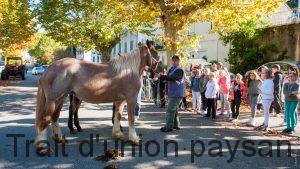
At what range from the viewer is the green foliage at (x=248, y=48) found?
75.0 feet

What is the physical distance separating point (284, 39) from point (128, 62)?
19.6 meters

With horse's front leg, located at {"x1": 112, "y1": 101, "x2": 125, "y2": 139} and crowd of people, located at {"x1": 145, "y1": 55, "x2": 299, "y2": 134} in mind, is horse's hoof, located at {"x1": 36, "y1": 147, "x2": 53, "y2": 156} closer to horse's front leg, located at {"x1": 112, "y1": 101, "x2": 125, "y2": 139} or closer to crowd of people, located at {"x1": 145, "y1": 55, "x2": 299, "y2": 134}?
horse's front leg, located at {"x1": 112, "y1": 101, "x2": 125, "y2": 139}

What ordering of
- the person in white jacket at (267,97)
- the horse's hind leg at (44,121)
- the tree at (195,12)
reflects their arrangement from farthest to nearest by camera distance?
the tree at (195,12), the person in white jacket at (267,97), the horse's hind leg at (44,121)

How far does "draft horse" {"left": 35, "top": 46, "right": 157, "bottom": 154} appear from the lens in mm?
5703

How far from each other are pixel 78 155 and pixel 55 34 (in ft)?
67.3

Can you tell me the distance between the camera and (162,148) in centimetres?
599

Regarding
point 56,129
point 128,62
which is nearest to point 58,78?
point 56,129

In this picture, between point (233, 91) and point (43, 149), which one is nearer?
point (43, 149)

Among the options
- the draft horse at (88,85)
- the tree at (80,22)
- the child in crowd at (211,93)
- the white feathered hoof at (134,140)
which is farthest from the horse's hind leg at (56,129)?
the tree at (80,22)

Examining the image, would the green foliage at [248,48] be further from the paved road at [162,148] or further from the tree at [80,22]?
the paved road at [162,148]

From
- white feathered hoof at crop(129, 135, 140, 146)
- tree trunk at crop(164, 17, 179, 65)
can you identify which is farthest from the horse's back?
tree trunk at crop(164, 17, 179, 65)

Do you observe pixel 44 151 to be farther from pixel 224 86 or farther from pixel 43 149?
pixel 224 86

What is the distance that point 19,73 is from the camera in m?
32.4

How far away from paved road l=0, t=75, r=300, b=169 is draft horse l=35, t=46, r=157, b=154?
463mm
